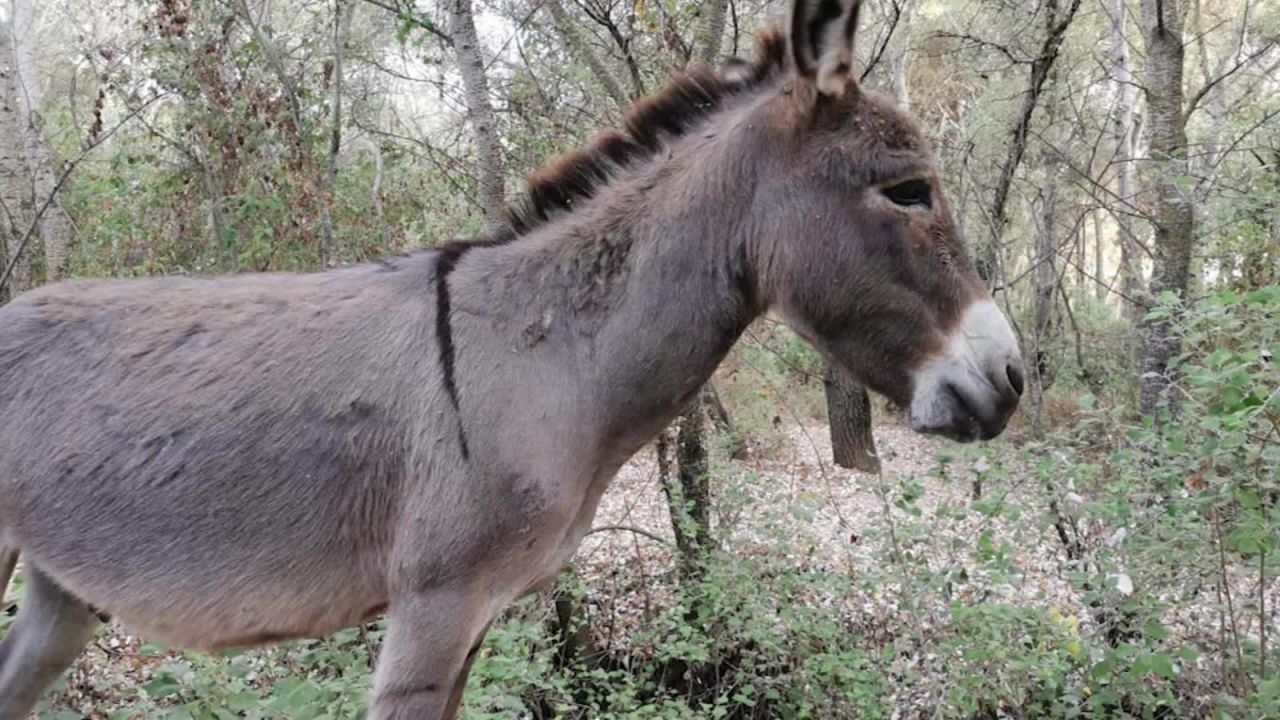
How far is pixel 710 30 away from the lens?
4.63 meters

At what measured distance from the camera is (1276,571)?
3416mm

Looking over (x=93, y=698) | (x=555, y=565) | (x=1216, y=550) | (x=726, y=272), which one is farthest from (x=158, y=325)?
(x=1216, y=550)

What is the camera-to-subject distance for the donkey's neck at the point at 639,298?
193cm

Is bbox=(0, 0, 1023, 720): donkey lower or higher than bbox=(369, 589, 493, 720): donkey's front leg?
higher

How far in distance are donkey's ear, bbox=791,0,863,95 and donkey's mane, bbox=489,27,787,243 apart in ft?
0.95

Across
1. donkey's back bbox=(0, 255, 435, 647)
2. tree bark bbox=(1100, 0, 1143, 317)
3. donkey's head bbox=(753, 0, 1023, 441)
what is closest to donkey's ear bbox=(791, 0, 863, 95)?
donkey's head bbox=(753, 0, 1023, 441)

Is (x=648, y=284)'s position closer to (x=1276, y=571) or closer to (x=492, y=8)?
(x=1276, y=571)

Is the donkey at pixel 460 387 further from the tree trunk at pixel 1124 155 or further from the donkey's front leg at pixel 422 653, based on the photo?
the tree trunk at pixel 1124 155

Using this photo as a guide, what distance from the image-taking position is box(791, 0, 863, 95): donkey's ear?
180 cm

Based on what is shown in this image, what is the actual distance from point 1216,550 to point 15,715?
432cm

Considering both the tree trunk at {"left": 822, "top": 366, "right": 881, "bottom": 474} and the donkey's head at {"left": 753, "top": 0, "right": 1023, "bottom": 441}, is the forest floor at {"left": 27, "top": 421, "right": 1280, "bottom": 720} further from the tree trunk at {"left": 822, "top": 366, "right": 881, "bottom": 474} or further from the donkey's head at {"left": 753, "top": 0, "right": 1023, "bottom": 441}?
the tree trunk at {"left": 822, "top": 366, "right": 881, "bottom": 474}

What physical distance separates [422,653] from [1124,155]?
31.4 feet

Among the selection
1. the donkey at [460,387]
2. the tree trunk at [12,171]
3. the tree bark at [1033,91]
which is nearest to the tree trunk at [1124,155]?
the tree bark at [1033,91]

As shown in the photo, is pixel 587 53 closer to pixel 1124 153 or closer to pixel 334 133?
pixel 334 133
